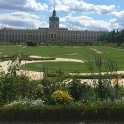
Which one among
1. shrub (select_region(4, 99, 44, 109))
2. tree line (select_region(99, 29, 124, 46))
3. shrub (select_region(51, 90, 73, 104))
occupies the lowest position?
tree line (select_region(99, 29, 124, 46))

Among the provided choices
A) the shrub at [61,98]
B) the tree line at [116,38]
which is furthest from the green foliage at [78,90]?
the tree line at [116,38]

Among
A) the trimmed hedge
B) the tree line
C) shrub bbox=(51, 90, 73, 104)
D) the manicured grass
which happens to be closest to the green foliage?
shrub bbox=(51, 90, 73, 104)

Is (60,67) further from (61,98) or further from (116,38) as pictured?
(116,38)

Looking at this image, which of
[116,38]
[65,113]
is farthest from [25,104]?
[116,38]

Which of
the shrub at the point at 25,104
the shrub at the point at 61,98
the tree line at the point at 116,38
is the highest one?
the shrub at the point at 61,98

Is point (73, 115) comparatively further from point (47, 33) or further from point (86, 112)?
point (47, 33)

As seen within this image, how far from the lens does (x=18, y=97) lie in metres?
15.0

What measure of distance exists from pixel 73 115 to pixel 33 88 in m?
2.84

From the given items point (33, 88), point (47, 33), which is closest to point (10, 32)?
point (47, 33)

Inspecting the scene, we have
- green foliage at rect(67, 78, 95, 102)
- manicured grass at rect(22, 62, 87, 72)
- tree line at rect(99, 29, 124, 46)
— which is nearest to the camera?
green foliage at rect(67, 78, 95, 102)

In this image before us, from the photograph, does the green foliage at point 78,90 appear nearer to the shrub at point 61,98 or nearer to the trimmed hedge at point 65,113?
the shrub at point 61,98

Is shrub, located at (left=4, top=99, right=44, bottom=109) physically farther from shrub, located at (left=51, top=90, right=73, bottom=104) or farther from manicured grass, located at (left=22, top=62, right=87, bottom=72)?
manicured grass, located at (left=22, top=62, right=87, bottom=72)

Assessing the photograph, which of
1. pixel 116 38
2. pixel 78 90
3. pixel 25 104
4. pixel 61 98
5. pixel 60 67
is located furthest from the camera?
pixel 116 38

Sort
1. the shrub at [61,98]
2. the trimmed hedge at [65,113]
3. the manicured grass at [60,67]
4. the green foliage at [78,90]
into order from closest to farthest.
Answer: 1. the trimmed hedge at [65,113]
2. the shrub at [61,98]
3. the green foliage at [78,90]
4. the manicured grass at [60,67]
